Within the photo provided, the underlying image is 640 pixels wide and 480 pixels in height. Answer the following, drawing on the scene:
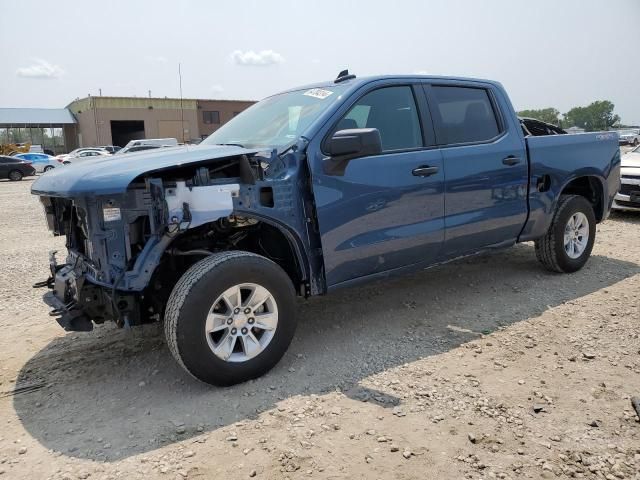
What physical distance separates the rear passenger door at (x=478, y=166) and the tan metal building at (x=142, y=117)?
48.0m

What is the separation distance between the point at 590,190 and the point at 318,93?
11.4 ft

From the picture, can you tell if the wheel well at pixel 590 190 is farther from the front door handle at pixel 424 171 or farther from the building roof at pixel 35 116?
the building roof at pixel 35 116

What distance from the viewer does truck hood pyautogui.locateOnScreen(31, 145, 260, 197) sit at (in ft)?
9.38

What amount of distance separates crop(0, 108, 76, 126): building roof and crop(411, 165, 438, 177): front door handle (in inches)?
2323

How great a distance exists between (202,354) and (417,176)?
2.04 m

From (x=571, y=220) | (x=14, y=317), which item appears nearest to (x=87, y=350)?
(x=14, y=317)

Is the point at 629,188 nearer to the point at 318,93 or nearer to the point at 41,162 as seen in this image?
the point at 318,93

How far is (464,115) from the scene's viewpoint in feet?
14.8

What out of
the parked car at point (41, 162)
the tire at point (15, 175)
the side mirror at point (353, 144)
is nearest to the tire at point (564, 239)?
the side mirror at point (353, 144)

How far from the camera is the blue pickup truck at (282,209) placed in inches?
121

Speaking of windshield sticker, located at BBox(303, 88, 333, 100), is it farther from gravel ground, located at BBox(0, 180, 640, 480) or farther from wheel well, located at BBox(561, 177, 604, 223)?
wheel well, located at BBox(561, 177, 604, 223)

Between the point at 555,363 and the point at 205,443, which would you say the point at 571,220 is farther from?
the point at 205,443

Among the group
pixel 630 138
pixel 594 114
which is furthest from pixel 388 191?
pixel 594 114

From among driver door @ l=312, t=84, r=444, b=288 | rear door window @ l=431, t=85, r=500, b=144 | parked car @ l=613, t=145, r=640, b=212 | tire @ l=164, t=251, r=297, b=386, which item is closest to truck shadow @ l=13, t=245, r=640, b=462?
tire @ l=164, t=251, r=297, b=386
